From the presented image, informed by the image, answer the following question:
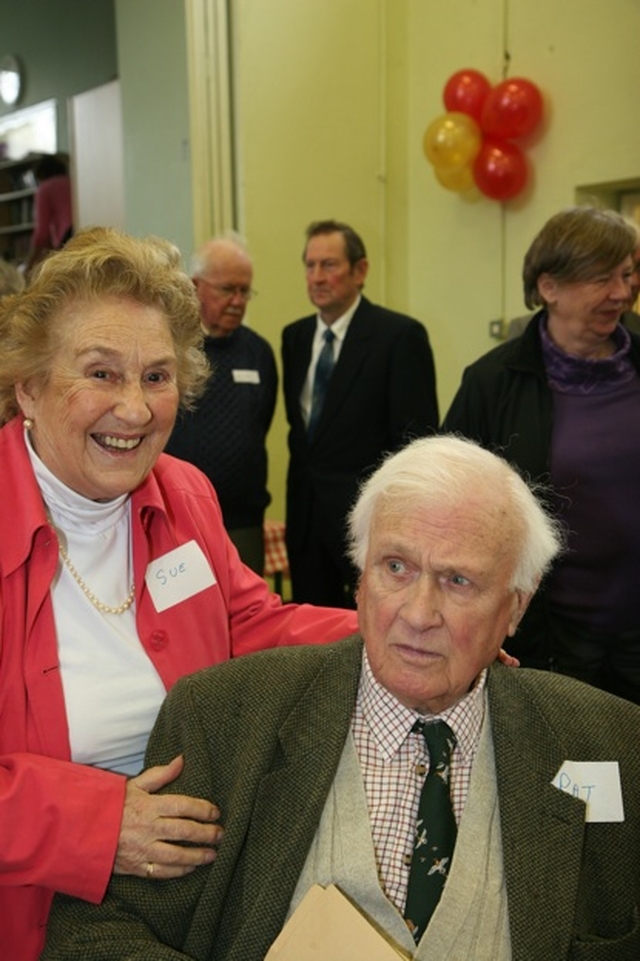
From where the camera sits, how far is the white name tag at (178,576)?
1.81 meters

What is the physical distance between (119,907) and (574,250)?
2.05 m

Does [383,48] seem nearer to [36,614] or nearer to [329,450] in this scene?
[329,450]

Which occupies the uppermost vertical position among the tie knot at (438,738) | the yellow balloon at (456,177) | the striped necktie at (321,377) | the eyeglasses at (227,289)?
the yellow balloon at (456,177)

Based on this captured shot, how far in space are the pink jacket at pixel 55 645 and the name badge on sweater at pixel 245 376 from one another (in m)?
1.96

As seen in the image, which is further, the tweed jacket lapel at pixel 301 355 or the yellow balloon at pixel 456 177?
the yellow balloon at pixel 456 177

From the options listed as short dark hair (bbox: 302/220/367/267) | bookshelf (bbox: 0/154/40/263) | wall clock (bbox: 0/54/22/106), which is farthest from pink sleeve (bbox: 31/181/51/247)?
short dark hair (bbox: 302/220/367/267)

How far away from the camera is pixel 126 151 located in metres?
5.81

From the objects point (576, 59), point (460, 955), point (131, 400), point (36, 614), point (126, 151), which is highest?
point (576, 59)

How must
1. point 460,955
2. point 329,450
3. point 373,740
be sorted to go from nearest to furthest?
point 460,955, point 373,740, point 329,450

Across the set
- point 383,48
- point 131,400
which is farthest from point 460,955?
point 383,48

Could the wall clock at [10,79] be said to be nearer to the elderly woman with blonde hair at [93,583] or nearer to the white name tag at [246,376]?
the white name tag at [246,376]

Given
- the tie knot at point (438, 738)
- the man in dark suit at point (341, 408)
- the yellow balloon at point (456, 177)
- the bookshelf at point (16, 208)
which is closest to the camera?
the tie knot at point (438, 738)

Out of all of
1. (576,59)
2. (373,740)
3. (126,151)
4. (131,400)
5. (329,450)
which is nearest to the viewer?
(373,740)

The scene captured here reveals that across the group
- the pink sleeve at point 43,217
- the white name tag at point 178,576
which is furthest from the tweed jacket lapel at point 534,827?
the pink sleeve at point 43,217
